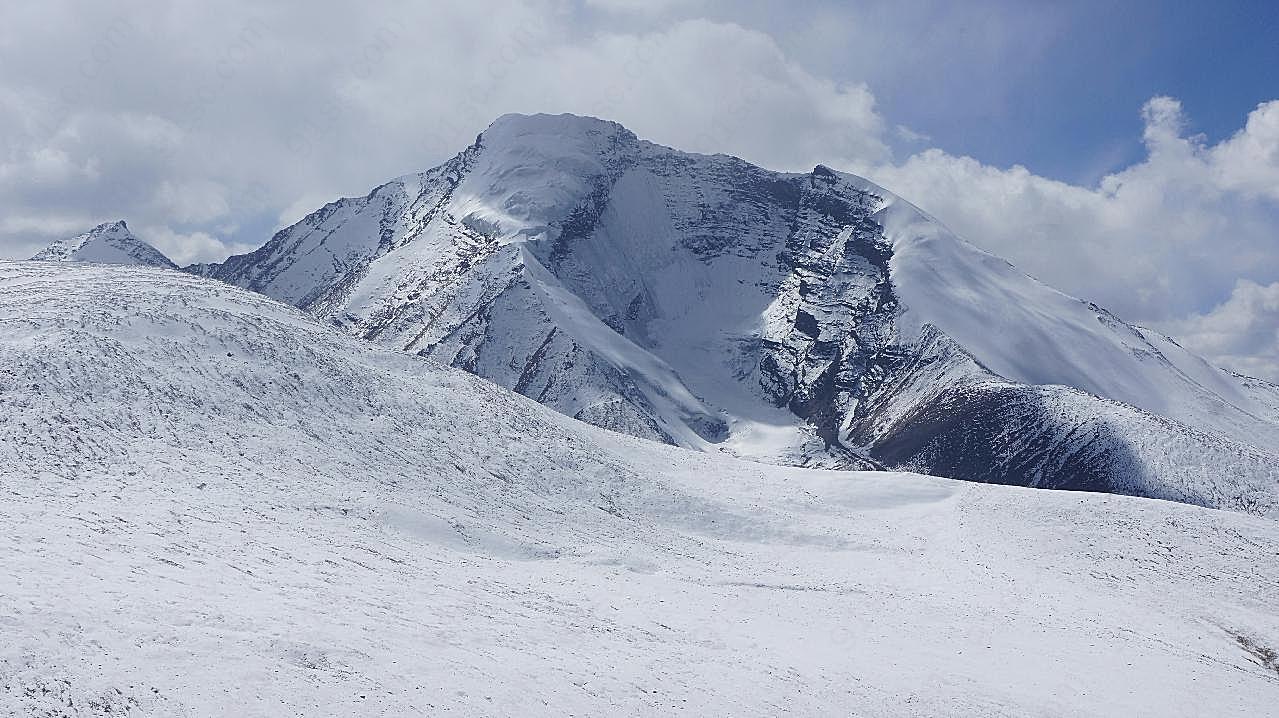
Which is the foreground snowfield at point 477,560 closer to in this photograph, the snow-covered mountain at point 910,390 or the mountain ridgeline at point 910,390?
the snow-covered mountain at point 910,390

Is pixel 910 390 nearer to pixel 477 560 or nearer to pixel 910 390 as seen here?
pixel 910 390

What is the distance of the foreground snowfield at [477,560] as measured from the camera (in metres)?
16.6

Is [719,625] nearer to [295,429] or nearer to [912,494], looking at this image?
[295,429]

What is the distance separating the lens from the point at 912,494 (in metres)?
51.6

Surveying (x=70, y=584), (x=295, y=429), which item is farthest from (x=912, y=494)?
(x=70, y=584)

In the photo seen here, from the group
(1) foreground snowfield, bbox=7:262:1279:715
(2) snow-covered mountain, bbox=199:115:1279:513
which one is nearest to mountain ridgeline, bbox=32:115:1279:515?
(2) snow-covered mountain, bbox=199:115:1279:513

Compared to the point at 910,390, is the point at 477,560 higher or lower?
lower

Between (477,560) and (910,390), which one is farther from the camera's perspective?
(910,390)

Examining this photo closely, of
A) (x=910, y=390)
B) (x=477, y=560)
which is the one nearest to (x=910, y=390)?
(x=910, y=390)

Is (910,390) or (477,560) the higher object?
(910,390)

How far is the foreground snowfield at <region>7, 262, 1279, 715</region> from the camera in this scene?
54.5ft

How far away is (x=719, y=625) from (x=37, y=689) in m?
18.3

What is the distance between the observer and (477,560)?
29609 mm

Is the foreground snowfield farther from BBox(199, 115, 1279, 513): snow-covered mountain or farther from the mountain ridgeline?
the mountain ridgeline
